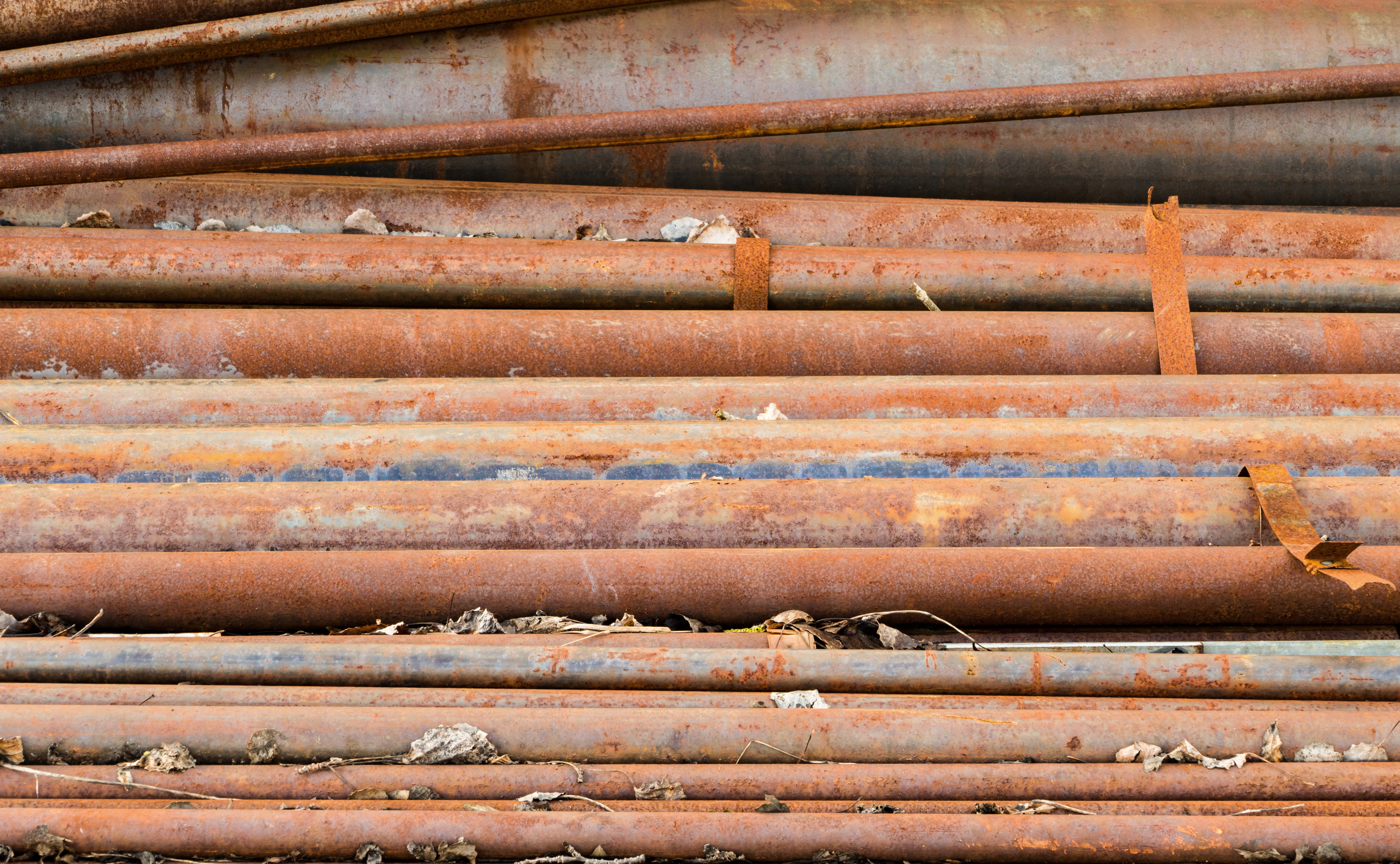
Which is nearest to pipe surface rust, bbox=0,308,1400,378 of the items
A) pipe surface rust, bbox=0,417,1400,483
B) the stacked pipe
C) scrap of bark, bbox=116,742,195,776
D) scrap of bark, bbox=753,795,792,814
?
the stacked pipe

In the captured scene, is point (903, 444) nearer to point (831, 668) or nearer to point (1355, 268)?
point (831, 668)

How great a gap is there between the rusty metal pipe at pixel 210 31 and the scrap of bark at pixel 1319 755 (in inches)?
118

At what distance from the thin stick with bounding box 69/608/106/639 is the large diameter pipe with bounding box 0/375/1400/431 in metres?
0.62

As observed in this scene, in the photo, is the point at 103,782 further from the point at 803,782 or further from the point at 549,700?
the point at 803,782

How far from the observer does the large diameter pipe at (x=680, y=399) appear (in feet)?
7.73

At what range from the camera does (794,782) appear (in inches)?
61.7

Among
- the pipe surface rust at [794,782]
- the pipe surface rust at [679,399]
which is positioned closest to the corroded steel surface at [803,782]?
the pipe surface rust at [794,782]

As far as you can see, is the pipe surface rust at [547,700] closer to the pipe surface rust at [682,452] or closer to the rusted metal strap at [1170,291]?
the pipe surface rust at [682,452]

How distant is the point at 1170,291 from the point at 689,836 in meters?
2.19

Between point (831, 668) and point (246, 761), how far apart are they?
3.58 ft

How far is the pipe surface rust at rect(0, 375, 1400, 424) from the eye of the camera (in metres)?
2.36

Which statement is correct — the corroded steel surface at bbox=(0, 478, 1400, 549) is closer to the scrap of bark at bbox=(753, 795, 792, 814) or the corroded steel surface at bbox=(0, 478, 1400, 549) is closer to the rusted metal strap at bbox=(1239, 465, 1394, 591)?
the rusted metal strap at bbox=(1239, 465, 1394, 591)

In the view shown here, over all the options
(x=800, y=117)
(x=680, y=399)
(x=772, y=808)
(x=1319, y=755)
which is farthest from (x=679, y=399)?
(x=1319, y=755)

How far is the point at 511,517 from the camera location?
204cm
